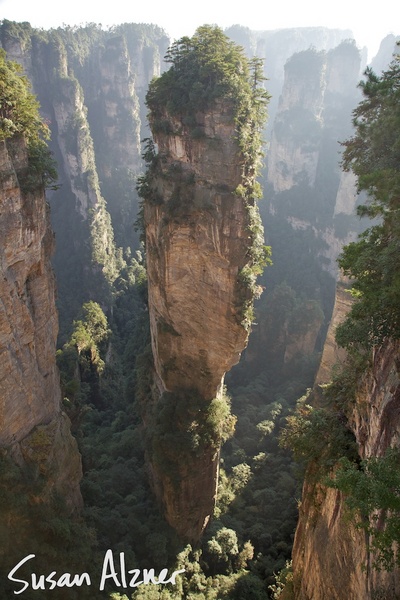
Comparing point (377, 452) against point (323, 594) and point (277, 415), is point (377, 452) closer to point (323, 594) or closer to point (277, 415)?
point (323, 594)

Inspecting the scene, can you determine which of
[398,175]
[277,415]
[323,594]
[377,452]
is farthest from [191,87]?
[277,415]

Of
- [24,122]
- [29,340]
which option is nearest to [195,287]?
[29,340]

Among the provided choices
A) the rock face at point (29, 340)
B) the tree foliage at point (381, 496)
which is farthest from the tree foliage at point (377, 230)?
the rock face at point (29, 340)

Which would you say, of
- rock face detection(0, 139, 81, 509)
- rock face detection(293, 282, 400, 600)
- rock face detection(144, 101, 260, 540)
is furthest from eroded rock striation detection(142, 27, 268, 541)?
rock face detection(293, 282, 400, 600)

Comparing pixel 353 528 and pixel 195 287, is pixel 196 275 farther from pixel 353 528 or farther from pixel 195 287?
pixel 353 528

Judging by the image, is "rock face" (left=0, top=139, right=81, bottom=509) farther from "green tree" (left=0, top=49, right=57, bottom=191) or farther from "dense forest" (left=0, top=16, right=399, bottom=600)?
"dense forest" (left=0, top=16, right=399, bottom=600)
